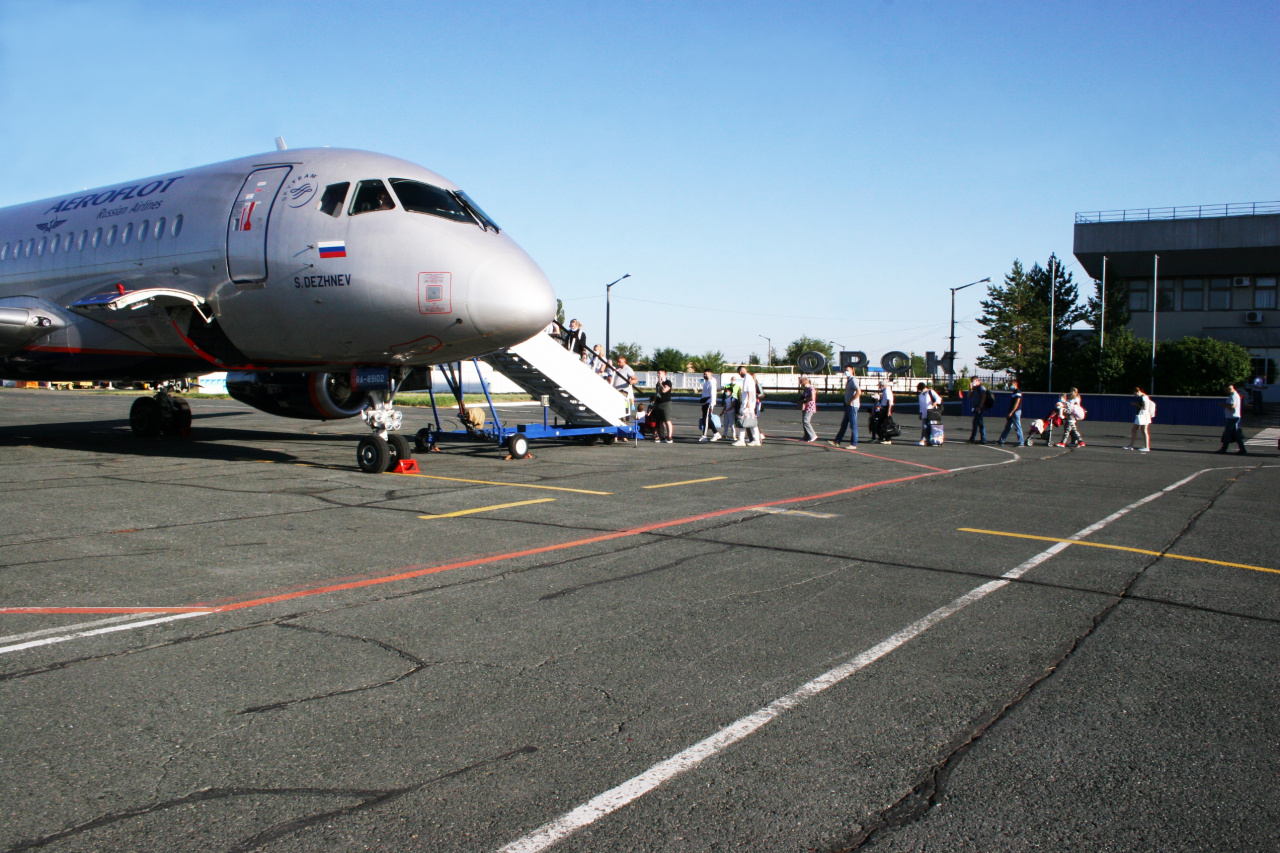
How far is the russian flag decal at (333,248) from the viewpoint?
1129cm

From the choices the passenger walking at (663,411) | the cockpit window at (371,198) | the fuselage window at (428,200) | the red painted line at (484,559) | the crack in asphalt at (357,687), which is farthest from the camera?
the passenger walking at (663,411)

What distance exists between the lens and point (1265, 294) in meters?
61.2

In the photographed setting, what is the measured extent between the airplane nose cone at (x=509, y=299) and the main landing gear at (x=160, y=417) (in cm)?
980

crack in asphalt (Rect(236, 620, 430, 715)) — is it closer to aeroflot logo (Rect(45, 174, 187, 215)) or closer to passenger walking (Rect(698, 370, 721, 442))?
aeroflot logo (Rect(45, 174, 187, 215))

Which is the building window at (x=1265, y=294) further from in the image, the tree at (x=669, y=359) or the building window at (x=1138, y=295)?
the tree at (x=669, y=359)

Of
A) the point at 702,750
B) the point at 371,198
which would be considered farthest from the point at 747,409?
the point at 702,750

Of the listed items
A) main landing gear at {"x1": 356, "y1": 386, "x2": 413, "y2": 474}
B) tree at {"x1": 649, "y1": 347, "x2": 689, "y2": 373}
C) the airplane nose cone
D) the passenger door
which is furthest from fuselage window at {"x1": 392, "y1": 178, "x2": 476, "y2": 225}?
tree at {"x1": 649, "y1": 347, "x2": 689, "y2": 373}

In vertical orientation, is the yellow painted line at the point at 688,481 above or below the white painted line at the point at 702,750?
above

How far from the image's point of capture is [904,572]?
6.94 m

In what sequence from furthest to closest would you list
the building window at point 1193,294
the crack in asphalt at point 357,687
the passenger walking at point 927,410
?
1. the building window at point 1193,294
2. the passenger walking at point 927,410
3. the crack in asphalt at point 357,687

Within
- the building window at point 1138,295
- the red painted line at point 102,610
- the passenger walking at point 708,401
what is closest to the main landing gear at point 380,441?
the red painted line at point 102,610

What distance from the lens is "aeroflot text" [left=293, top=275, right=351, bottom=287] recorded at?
11.3 metres

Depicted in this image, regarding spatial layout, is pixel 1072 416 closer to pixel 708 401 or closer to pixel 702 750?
pixel 708 401

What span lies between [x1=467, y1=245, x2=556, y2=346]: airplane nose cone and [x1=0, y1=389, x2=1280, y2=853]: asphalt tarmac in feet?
8.68
